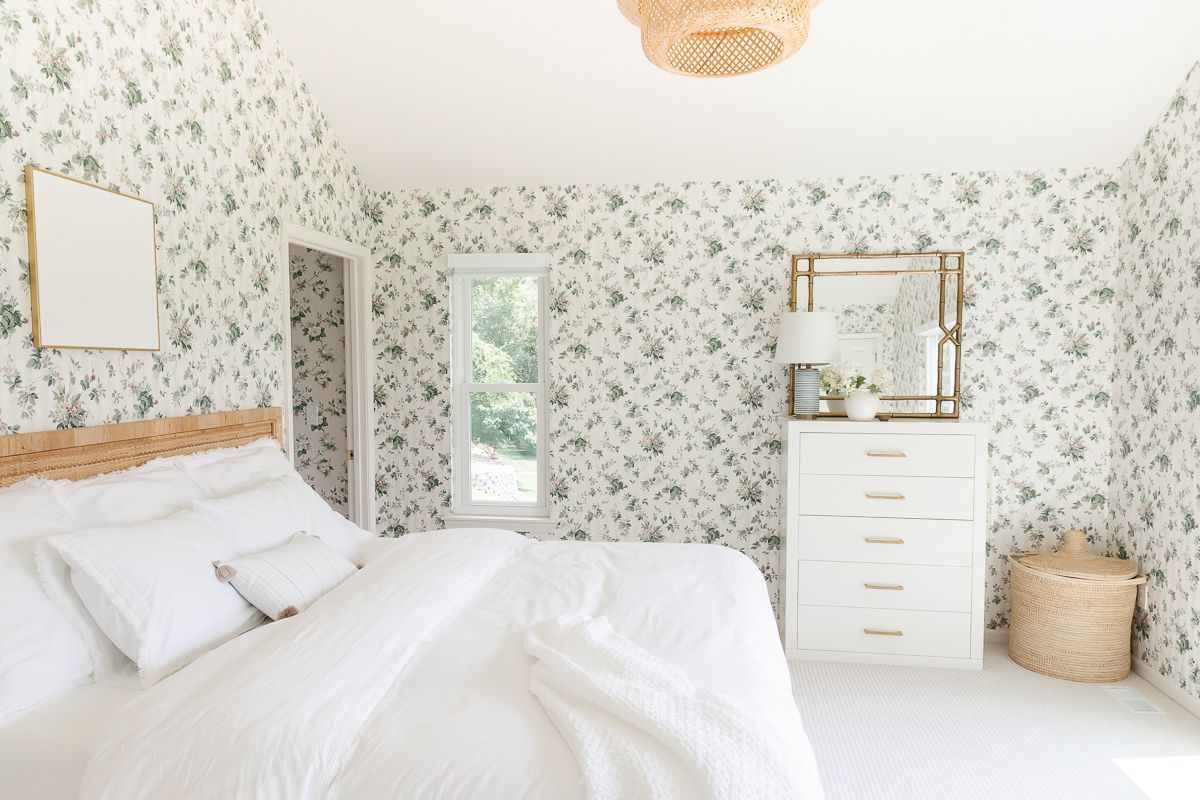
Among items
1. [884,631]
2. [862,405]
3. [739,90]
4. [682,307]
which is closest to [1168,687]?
[884,631]

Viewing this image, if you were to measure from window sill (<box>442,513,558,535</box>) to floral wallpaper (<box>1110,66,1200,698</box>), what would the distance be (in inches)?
104

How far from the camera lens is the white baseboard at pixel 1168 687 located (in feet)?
9.45

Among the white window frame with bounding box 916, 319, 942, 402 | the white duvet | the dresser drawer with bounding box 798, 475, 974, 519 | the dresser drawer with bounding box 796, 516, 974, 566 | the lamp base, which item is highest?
the white window frame with bounding box 916, 319, 942, 402

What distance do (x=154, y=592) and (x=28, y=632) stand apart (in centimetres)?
23

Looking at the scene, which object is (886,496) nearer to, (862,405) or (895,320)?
(862,405)

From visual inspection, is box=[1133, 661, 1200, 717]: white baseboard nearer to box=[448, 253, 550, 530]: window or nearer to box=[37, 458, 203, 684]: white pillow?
box=[448, 253, 550, 530]: window

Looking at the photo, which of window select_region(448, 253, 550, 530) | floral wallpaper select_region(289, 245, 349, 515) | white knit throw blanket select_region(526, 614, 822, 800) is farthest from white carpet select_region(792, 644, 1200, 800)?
floral wallpaper select_region(289, 245, 349, 515)

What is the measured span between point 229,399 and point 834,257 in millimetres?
2711

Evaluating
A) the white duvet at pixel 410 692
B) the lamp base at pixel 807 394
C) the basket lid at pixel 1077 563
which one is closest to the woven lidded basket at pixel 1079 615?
the basket lid at pixel 1077 563

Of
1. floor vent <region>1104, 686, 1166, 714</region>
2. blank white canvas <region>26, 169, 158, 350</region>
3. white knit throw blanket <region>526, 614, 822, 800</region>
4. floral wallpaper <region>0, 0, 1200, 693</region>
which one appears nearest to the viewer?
white knit throw blanket <region>526, 614, 822, 800</region>

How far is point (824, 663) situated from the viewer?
11.1ft

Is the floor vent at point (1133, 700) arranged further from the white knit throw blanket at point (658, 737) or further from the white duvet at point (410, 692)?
the white knit throw blanket at point (658, 737)

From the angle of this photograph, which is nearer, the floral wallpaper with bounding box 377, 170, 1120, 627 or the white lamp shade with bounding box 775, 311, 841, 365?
the white lamp shade with bounding box 775, 311, 841, 365

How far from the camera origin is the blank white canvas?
2.01 metres
